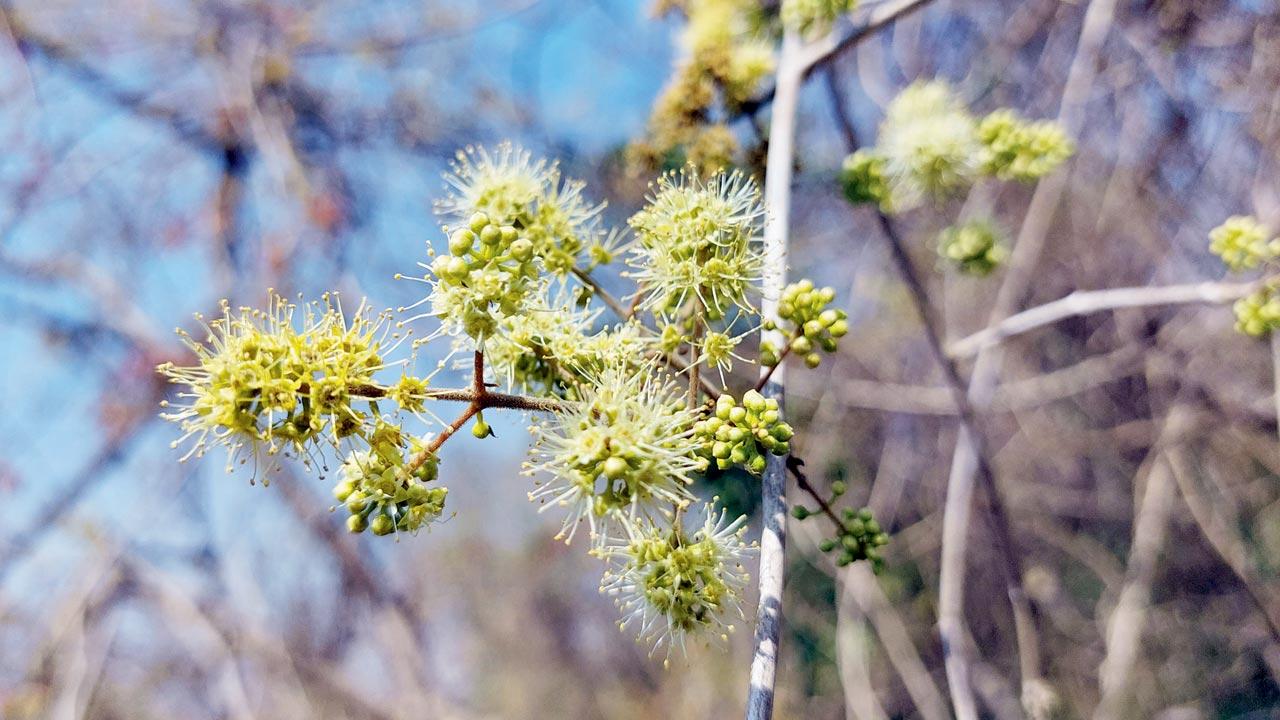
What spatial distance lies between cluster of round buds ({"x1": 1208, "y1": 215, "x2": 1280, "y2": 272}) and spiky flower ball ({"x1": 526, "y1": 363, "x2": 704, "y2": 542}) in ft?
5.67

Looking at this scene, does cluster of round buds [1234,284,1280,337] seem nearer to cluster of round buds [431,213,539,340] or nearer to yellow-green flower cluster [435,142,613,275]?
yellow-green flower cluster [435,142,613,275]

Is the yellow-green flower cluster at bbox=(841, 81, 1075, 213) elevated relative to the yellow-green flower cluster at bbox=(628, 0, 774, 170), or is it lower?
lower

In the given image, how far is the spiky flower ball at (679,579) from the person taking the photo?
5.09ft

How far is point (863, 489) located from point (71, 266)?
17.1 ft

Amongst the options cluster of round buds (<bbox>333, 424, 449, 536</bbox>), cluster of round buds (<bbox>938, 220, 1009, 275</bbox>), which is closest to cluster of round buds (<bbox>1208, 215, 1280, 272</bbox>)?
cluster of round buds (<bbox>938, 220, 1009, 275</bbox>)

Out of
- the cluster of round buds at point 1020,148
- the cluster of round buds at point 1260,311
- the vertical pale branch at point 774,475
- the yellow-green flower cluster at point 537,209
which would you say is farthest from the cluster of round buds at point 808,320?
the cluster of round buds at point 1020,148

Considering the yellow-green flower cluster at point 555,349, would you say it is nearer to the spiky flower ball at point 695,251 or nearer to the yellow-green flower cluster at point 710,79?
the spiky flower ball at point 695,251

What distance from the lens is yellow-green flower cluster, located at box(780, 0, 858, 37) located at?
2.43 meters

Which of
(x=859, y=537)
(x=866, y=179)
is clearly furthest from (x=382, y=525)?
(x=866, y=179)

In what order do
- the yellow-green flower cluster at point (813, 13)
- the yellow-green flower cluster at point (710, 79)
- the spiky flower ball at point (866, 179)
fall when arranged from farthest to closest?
the yellow-green flower cluster at point (710, 79) → the spiky flower ball at point (866, 179) → the yellow-green flower cluster at point (813, 13)

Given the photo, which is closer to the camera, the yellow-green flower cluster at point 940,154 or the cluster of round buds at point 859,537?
the cluster of round buds at point 859,537

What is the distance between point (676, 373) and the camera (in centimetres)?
162

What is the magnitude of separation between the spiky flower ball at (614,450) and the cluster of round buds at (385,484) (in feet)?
0.67

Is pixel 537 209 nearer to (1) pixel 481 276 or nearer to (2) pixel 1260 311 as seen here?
(1) pixel 481 276
